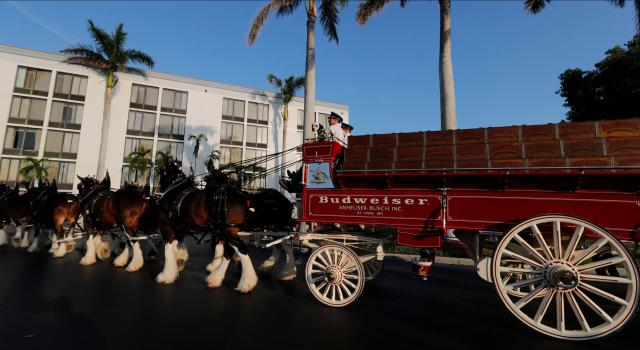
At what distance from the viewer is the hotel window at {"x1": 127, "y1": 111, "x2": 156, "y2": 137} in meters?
33.4

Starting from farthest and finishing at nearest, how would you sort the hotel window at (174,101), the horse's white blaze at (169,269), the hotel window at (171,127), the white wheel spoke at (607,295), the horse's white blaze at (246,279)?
the hotel window at (174,101), the hotel window at (171,127), the horse's white blaze at (169,269), the horse's white blaze at (246,279), the white wheel spoke at (607,295)

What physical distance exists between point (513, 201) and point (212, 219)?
4.60m

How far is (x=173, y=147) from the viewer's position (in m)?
34.7

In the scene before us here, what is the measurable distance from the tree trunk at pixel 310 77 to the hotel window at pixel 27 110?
101ft

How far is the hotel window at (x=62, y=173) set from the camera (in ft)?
98.9

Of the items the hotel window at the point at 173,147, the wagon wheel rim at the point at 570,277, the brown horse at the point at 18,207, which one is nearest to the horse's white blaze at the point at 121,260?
the brown horse at the point at 18,207

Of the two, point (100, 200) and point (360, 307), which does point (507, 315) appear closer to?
point (360, 307)

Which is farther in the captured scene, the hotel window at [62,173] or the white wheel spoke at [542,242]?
the hotel window at [62,173]

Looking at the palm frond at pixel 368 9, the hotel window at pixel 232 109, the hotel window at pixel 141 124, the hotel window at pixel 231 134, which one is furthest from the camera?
the hotel window at pixel 232 109

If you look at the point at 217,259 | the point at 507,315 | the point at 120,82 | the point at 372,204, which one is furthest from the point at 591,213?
the point at 120,82

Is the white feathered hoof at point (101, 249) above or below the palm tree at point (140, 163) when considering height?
below

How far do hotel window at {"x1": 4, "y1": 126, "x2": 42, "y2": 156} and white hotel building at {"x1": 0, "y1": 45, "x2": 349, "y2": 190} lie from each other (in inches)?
2.7

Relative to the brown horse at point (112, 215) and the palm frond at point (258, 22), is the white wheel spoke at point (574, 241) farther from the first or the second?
the palm frond at point (258, 22)

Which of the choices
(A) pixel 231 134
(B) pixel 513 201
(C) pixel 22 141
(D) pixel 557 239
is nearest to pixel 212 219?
(B) pixel 513 201
